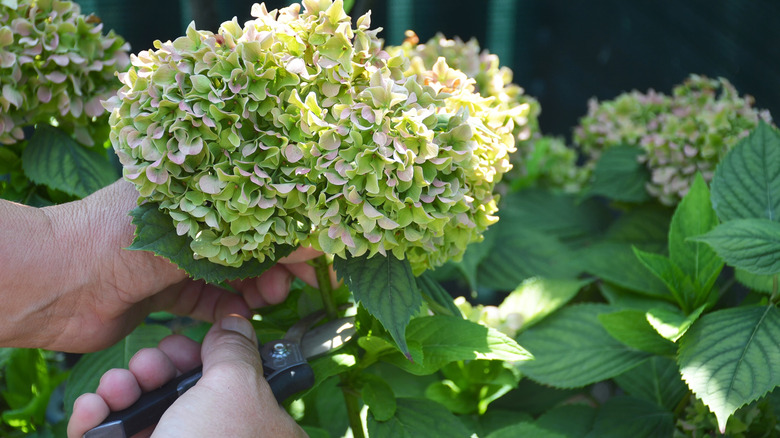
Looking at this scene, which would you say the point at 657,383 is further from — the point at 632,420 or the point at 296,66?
the point at 296,66

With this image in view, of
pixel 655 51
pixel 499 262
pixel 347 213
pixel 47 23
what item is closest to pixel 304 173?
pixel 347 213

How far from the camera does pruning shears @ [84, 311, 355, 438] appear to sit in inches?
33.2

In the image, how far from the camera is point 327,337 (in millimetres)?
982

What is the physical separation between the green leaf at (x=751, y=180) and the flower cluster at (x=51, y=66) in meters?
1.01

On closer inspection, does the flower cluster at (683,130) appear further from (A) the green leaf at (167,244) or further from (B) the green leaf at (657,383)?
(A) the green leaf at (167,244)

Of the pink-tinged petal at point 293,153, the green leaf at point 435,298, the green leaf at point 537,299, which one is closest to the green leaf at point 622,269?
the green leaf at point 537,299

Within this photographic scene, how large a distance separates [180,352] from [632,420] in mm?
740

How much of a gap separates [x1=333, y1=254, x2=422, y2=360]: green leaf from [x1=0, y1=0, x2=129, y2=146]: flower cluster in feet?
1.78

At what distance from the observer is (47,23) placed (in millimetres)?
1040

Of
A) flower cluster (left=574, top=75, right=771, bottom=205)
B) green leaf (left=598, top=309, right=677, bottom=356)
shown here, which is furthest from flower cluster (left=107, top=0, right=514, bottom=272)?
flower cluster (left=574, top=75, right=771, bottom=205)

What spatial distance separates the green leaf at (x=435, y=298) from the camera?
1015mm

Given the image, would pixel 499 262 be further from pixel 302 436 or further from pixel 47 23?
pixel 47 23

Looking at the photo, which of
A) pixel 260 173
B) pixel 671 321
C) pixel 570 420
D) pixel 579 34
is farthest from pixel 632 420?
pixel 579 34

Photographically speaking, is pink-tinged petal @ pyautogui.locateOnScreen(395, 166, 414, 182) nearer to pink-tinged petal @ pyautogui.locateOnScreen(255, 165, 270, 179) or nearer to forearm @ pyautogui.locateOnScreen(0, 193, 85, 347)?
pink-tinged petal @ pyautogui.locateOnScreen(255, 165, 270, 179)
